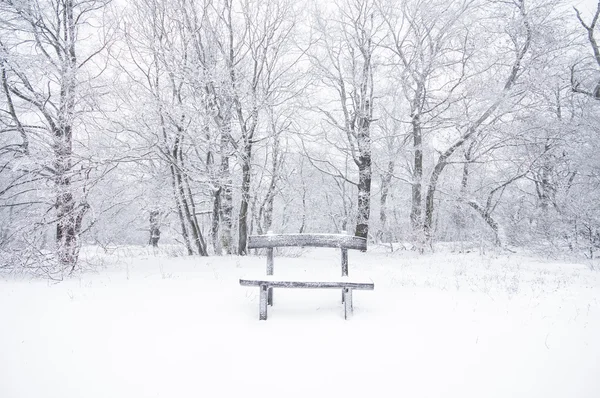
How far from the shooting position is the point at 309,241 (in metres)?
4.82

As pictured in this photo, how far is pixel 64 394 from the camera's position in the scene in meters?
2.60

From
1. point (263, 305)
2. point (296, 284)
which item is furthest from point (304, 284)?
point (263, 305)

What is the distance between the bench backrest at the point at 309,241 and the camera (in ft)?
15.4

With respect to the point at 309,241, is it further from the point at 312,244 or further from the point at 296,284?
the point at 296,284

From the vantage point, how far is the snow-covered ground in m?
2.74

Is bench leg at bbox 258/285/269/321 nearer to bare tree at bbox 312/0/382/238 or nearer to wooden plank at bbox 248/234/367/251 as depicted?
wooden plank at bbox 248/234/367/251

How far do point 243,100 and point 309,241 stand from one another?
715 centimetres

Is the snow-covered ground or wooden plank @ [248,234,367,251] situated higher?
wooden plank @ [248,234,367,251]

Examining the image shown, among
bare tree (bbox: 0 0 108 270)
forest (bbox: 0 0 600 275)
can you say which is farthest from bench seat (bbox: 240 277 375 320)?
bare tree (bbox: 0 0 108 270)

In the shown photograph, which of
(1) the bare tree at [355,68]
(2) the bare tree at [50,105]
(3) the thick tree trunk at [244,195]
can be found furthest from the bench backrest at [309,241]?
(1) the bare tree at [355,68]

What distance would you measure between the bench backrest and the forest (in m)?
4.52

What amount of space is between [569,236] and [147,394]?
12.9 meters

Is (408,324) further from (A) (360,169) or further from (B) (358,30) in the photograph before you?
(B) (358,30)

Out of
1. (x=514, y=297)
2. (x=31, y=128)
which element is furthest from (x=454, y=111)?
(x=31, y=128)
